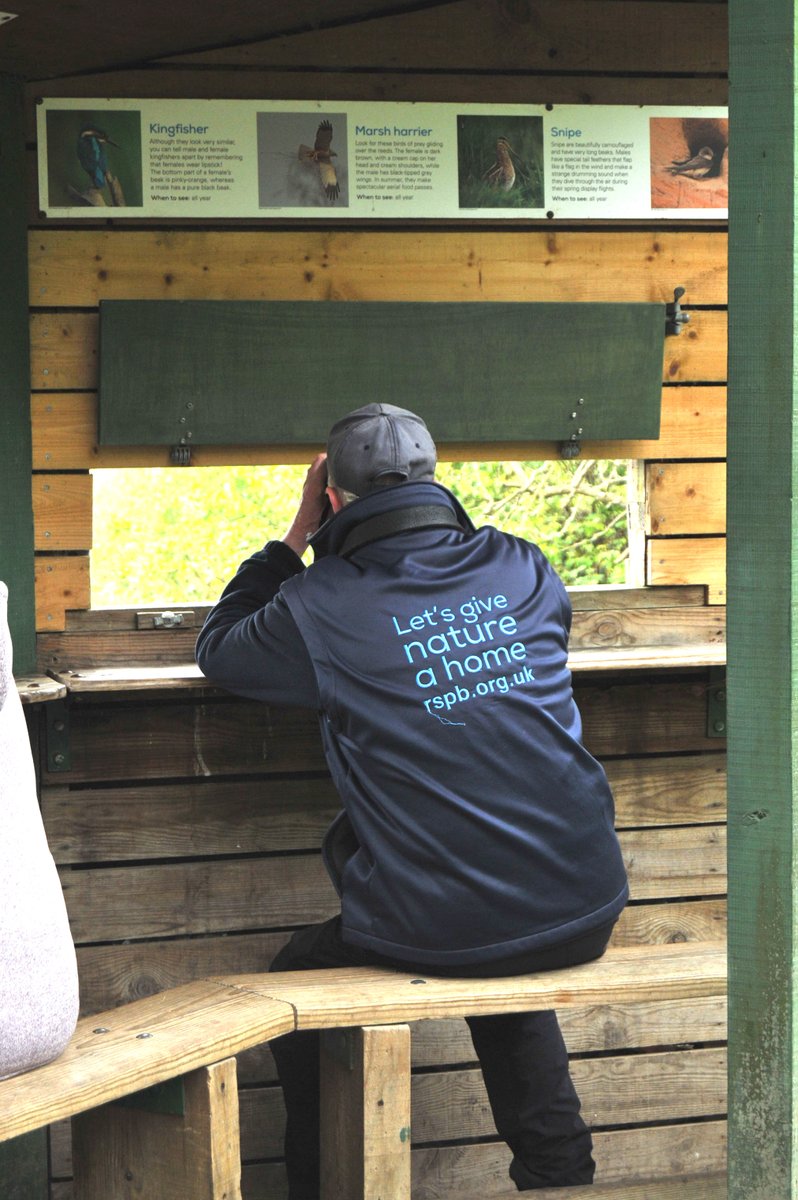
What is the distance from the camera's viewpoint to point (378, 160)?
3764 millimetres

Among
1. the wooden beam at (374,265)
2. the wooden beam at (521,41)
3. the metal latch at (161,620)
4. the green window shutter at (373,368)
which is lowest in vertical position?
the metal latch at (161,620)

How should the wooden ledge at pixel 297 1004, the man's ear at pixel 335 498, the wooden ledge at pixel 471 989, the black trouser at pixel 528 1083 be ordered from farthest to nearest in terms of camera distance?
1. the man's ear at pixel 335 498
2. the black trouser at pixel 528 1083
3. the wooden ledge at pixel 471 989
4. the wooden ledge at pixel 297 1004

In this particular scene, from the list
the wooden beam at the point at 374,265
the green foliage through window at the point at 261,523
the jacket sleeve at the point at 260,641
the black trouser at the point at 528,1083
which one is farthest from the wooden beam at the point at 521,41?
the green foliage through window at the point at 261,523

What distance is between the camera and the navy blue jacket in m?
2.89

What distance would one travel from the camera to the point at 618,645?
13.1ft

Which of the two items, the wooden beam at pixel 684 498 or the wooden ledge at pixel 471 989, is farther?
→ the wooden beam at pixel 684 498

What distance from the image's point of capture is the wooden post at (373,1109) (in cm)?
286

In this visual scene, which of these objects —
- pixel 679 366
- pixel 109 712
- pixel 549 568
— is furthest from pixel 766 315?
pixel 109 712

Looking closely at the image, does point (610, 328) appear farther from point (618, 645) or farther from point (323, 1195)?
point (323, 1195)

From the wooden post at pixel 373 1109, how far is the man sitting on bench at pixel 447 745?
0.18 metres

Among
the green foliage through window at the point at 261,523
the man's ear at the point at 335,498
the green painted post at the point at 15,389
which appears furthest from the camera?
the green foliage through window at the point at 261,523

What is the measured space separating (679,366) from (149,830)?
1885mm

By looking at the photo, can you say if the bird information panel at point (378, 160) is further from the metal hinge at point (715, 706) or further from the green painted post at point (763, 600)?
the green painted post at point (763, 600)

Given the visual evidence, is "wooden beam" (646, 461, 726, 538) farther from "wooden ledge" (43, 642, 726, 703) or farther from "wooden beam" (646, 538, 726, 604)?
"wooden ledge" (43, 642, 726, 703)
